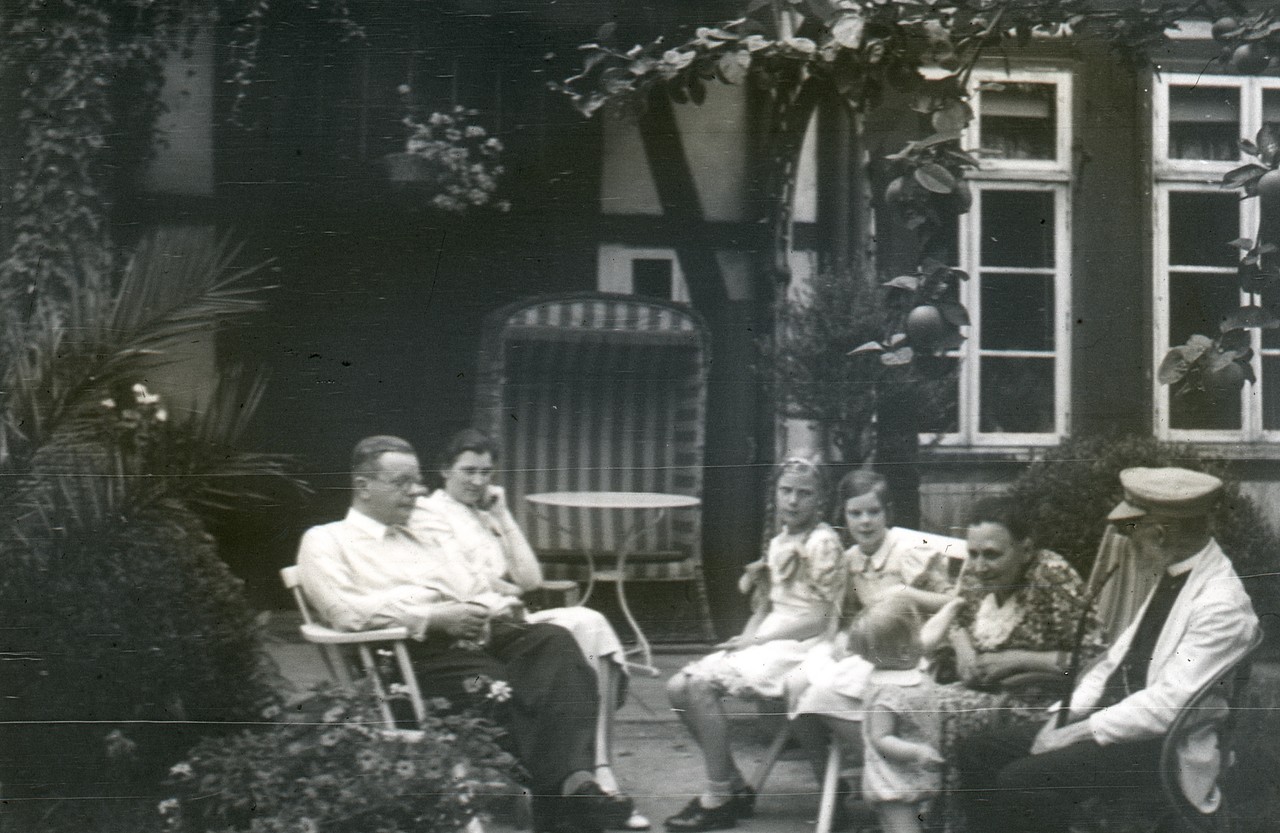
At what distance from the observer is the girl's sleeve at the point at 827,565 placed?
331 centimetres

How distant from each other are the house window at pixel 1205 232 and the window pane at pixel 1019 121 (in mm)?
266

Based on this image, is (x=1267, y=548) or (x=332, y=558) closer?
(x=332, y=558)

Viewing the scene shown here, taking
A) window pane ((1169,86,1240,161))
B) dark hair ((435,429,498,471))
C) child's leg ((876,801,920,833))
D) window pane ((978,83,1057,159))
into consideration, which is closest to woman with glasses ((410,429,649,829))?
dark hair ((435,429,498,471))

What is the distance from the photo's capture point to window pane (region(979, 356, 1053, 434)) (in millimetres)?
3406

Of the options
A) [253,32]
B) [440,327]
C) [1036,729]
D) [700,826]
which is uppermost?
[253,32]

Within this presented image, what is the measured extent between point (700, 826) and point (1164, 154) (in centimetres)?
194

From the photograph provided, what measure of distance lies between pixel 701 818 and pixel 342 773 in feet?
2.69

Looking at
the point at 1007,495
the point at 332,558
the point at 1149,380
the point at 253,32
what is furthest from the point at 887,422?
the point at 253,32

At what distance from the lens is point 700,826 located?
3291 mm

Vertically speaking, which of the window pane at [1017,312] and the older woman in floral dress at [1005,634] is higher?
the window pane at [1017,312]

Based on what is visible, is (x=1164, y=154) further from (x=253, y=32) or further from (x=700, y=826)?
(x=253, y=32)

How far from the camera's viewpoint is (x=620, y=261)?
A: 3.30m

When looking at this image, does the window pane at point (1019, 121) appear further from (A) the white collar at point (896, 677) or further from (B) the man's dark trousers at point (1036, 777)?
(B) the man's dark trousers at point (1036, 777)

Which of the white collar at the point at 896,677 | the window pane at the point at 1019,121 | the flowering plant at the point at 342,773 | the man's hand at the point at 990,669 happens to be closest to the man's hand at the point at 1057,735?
the man's hand at the point at 990,669
